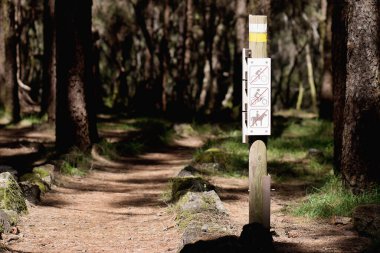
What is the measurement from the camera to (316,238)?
7820mm

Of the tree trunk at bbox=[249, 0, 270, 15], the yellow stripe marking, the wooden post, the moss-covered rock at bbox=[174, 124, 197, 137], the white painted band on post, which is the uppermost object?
the tree trunk at bbox=[249, 0, 270, 15]

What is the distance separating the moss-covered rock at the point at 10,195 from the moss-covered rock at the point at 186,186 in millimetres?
2269

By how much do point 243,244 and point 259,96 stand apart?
58.5 inches

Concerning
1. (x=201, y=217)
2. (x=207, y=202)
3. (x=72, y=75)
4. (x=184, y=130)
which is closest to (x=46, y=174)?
(x=72, y=75)

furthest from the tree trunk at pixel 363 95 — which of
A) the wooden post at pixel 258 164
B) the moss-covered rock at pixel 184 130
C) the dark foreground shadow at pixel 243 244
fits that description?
the moss-covered rock at pixel 184 130

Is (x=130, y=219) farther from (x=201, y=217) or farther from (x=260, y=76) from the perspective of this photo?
(x=260, y=76)

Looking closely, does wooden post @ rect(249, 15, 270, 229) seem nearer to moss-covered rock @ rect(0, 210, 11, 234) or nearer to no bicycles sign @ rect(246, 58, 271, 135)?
no bicycles sign @ rect(246, 58, 271, 135)

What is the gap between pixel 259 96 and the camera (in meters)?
6.76

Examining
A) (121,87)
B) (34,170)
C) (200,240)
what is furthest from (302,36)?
(200,240)

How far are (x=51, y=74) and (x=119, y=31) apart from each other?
22100mm

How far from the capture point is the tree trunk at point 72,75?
14344 mm

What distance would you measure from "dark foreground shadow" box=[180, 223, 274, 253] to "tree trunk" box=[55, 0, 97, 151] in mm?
8239

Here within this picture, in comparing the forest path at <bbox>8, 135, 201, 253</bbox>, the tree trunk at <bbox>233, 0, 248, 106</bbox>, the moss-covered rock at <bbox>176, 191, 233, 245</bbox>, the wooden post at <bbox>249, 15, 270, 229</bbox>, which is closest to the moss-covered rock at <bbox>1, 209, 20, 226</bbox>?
the forest path at <bbox>8, 135, 201, 253</bbox>

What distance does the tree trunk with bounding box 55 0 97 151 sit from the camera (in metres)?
14.3
